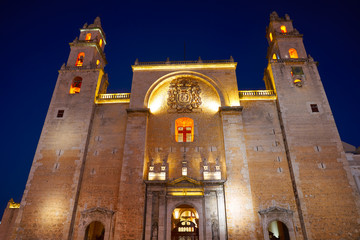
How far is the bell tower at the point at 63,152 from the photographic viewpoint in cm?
1945

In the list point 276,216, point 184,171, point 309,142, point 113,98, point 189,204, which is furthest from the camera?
point 113,98

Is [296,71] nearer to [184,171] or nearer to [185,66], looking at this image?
[185,66]

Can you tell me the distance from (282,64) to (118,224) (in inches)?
858

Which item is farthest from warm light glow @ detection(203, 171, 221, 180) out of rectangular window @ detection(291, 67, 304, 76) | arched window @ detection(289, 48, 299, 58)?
arched window @ detection(289, 48, 299, 58)

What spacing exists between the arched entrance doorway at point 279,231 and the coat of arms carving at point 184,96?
13.2 meters

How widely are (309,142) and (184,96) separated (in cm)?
1218

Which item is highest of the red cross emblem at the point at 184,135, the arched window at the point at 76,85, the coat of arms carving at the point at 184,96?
the arched window at the point at 76,85

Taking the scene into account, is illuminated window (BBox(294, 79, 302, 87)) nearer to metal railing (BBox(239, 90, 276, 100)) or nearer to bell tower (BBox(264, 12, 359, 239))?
bell tower (BBox(264, 12, 359, 239))

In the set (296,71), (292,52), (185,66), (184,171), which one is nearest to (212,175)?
(184,171)

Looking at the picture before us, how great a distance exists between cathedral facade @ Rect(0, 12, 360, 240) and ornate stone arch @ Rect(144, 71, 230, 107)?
109mm

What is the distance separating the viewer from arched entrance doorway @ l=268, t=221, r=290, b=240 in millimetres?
20897

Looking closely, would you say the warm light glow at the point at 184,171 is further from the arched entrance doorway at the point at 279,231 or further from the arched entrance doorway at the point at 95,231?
the arched entrance doorway at the point at 279,231

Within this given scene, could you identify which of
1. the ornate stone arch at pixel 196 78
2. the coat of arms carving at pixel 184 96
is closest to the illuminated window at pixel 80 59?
the ornate stone arch at pixel 196 78

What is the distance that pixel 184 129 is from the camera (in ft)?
78.2
